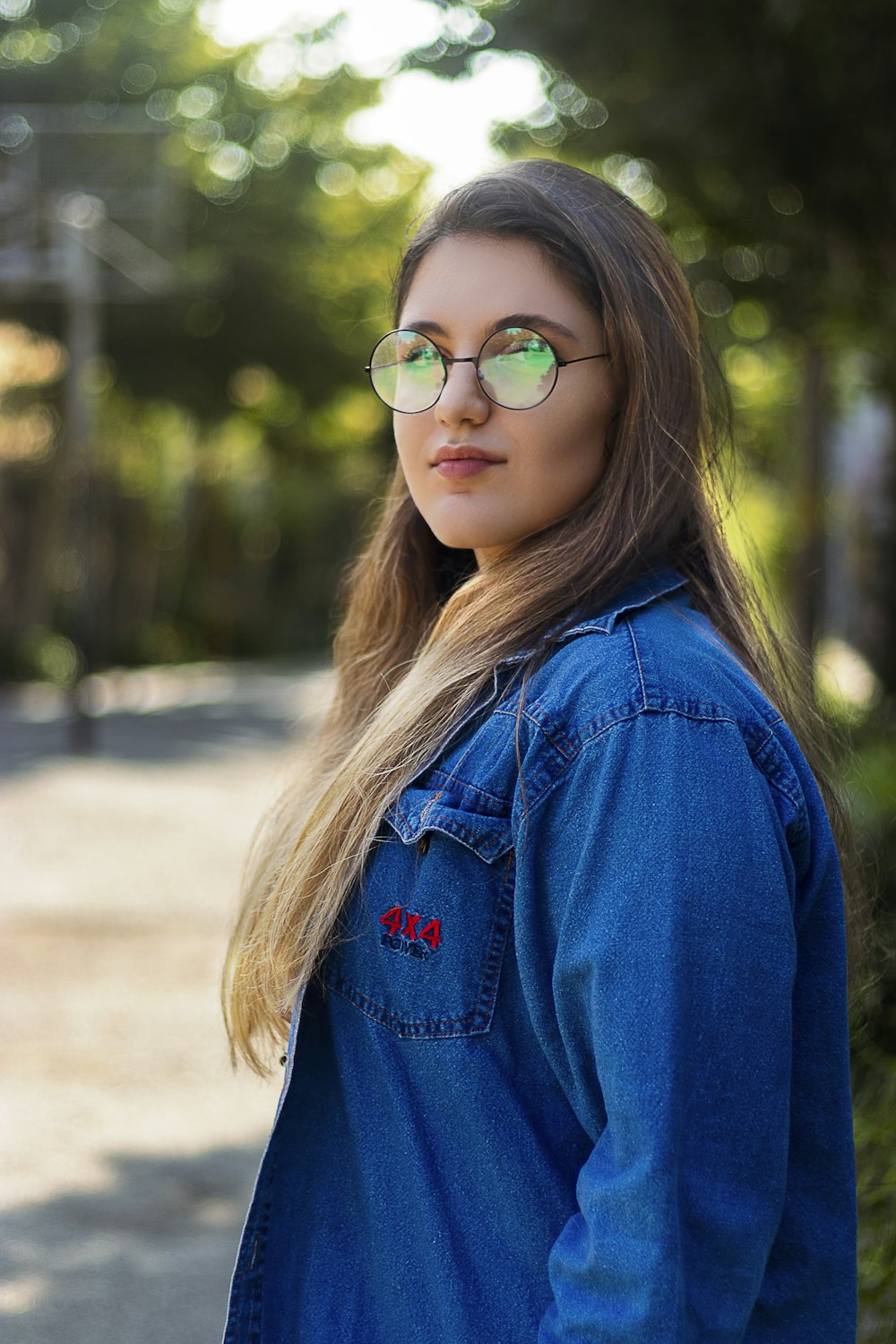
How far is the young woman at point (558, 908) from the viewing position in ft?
3.47

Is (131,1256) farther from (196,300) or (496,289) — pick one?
(196,300)

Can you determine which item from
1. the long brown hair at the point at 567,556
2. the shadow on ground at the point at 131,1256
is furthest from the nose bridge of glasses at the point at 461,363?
the shadow on ground at the point at 131,1256

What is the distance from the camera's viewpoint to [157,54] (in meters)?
17.9

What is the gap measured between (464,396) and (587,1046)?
655 millimetres

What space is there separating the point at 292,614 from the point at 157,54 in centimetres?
1480

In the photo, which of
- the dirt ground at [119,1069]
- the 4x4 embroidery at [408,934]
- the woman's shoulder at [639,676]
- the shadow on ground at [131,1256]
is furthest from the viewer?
the dirt ground at [119,1069]

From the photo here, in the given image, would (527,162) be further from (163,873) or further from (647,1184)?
(163,873)

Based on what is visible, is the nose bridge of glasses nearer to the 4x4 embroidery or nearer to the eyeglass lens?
the eyeglass lens

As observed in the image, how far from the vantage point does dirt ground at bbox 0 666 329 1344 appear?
327 centimetres

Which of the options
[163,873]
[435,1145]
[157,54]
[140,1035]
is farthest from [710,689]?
[157,54]

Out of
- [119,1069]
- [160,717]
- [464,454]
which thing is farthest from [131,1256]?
[160,717]

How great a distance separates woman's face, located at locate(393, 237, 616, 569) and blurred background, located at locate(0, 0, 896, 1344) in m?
0.37

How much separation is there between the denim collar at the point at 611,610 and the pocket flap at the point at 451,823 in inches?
5.8

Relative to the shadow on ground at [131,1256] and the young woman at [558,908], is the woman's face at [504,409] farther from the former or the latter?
the shadow on ground at [131,1256]
